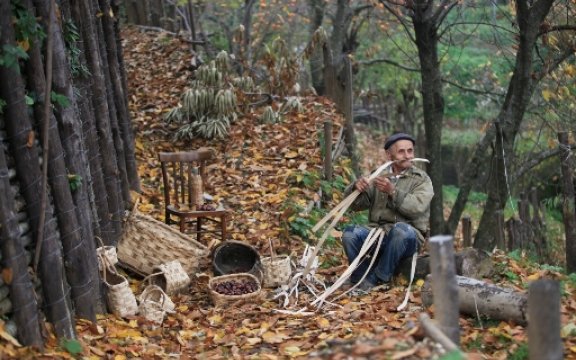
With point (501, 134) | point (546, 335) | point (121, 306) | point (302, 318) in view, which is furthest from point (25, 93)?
point (501, 134)

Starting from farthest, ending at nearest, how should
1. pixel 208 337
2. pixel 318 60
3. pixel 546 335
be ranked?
pixel 318 60
pixel 208 337
pixel 546 335

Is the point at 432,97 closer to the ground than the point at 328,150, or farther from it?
farther from it

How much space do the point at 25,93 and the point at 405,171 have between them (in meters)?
3.36

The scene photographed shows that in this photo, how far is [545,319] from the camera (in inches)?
129

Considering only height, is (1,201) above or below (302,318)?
above

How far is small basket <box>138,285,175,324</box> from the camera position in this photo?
5.86 m

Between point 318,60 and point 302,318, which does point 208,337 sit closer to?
point 302,318

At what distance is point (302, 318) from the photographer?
19.3 feet

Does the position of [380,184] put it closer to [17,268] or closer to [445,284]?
[445,284]

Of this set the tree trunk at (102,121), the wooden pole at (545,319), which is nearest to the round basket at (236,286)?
the tree trunk at (102,121)

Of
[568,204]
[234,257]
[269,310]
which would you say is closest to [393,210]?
[269,310]

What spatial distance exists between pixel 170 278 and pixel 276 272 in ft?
3.45

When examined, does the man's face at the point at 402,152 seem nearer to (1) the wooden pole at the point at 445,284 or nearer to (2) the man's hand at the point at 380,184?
(2) the man's hand at the point at 380,184

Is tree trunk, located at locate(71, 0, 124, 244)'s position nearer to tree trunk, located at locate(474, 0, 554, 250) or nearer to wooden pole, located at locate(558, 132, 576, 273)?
tree trunk, located at locate(474, 0, 554, 250)
